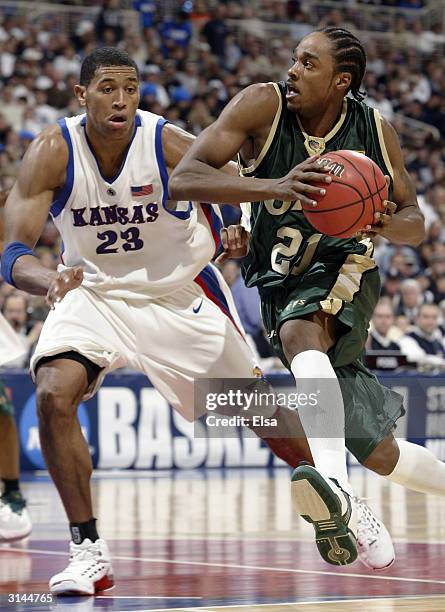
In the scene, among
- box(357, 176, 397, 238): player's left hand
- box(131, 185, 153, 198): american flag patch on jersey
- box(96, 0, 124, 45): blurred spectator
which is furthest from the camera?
box(96, 0, 124, 45): blurred spectator

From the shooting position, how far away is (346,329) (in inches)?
192

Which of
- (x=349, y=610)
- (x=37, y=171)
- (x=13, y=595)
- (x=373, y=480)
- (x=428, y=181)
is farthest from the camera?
(x=428, y=181)

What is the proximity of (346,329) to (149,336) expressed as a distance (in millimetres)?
901

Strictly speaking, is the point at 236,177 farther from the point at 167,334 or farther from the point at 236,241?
the point at 167,334

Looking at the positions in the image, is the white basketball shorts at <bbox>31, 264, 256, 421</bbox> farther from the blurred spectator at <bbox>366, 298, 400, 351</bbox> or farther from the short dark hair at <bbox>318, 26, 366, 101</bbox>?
the blurred spectator at <bbox>366, 298, 400, 351</bbox>

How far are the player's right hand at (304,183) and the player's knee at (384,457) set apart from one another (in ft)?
3.80

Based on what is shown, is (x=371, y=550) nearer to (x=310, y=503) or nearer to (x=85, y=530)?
(x=310, y=503)

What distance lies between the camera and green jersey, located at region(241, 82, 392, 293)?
4891 mm

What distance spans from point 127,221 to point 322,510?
164cm

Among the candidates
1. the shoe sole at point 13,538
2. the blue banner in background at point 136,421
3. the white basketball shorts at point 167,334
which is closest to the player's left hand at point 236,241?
the white basketball shorts at point 167,334

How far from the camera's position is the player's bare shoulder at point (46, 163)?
509cm

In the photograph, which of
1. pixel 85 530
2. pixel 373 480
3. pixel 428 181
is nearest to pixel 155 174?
pixel 85 530

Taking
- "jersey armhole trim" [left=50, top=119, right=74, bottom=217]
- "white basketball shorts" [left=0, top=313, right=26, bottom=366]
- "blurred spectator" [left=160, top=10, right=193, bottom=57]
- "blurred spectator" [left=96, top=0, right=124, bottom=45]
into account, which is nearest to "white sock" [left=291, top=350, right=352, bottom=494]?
"jersey armhole trim" [left=50, top=119, right=74, bottom=217]

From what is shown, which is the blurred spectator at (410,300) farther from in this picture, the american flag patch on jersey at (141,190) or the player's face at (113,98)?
the player's face at (113,98)
